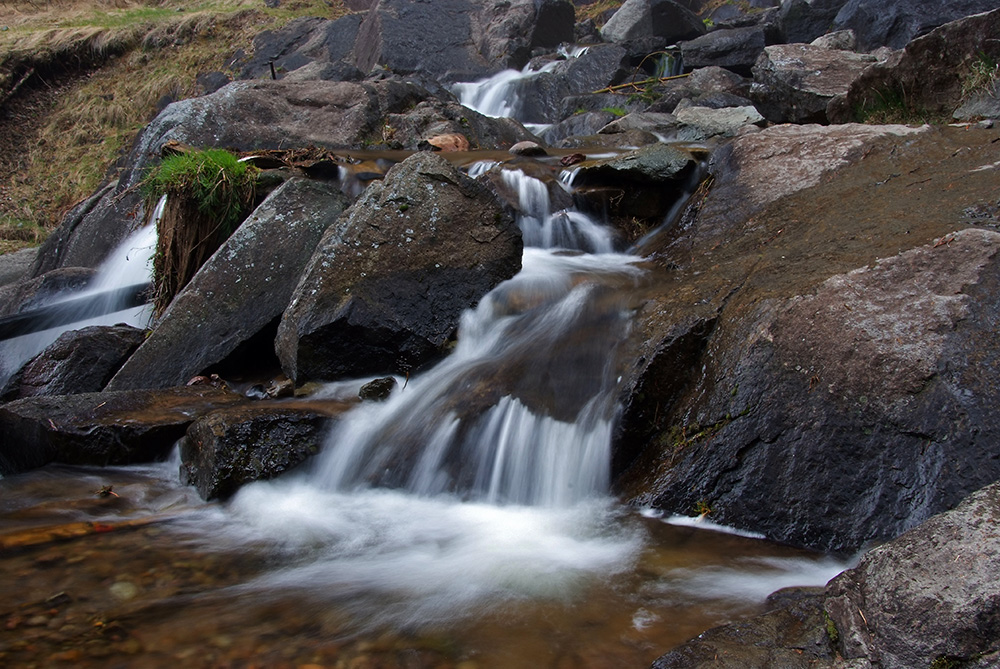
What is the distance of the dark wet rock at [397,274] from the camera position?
4402 millimetres

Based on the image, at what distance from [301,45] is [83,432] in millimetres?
17715

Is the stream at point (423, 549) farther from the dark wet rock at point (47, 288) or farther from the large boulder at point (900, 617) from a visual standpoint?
the dark wet rock at point (47, 288)

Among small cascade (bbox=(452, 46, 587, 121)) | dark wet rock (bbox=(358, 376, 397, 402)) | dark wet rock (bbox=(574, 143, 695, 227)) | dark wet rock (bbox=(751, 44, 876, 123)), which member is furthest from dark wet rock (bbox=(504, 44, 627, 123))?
dark wet rock (bbox=(358, 376, 397, 402))

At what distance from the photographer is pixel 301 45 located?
19.0 metres

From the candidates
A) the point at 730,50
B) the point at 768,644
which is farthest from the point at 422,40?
the point at 768,644

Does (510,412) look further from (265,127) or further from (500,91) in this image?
(500,91)

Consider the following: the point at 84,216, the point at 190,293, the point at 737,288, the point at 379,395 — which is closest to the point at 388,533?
the point at 379,395

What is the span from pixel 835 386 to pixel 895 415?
0.25m

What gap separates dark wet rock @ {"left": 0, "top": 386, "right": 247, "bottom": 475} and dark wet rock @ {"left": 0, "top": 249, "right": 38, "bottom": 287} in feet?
26.5

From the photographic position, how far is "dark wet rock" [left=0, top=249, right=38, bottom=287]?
421 inches

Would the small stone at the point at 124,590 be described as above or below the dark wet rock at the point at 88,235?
below

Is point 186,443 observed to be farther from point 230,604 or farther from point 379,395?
point 230,604

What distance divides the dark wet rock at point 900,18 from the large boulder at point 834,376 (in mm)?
9677

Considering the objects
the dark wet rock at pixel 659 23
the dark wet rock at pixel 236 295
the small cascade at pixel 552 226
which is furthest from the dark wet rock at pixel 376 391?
the dark wet rock at pixel 659 23
